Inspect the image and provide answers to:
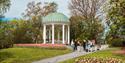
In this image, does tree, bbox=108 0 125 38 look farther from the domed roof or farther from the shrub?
the domed roof

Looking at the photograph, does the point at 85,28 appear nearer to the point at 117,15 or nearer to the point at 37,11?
the point at 37,11

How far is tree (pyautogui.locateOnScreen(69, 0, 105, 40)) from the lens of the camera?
208 feet

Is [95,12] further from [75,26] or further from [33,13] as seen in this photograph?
[33,13]

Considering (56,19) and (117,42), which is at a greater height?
(56,19)

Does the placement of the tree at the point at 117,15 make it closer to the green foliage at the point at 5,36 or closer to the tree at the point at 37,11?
the green foliage at the point at 5,36

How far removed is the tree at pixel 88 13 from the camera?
6334cm

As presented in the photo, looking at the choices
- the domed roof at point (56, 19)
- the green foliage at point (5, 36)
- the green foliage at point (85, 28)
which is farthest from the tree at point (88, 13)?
the green foliage at point (5, 36)

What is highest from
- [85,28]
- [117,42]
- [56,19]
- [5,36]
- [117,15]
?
[56,19]

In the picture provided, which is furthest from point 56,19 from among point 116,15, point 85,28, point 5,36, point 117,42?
point 116,15

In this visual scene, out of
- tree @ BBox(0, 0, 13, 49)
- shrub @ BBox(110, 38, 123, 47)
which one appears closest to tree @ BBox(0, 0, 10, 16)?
tree @ BBox(0, 0, 13, 49)

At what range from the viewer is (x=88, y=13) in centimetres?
6775

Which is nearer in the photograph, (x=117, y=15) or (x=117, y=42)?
(x=117, y=15)

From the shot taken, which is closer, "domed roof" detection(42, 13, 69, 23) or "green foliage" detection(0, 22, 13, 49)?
"green foliage" detection(0, 22, 13, 49)

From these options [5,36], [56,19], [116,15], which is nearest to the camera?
[116,15]
